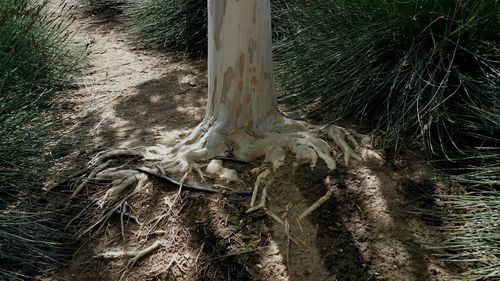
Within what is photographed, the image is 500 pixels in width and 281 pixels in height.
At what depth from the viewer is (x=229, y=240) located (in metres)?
3.10

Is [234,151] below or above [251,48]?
below

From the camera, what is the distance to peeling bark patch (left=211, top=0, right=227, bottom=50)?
3541mm

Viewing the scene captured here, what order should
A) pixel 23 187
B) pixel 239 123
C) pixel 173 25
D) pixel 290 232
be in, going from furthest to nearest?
pixel 173 25
pixel 239 123
pixel 23 187
pixel 290 232

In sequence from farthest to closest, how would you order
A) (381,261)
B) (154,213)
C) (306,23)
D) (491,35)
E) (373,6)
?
(306,23) → (373,6) → (491,35) → (154,213) → (381,261)

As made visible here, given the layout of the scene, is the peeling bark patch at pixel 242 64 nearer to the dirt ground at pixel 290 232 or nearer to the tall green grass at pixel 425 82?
the dirt ground at pixel 290 232

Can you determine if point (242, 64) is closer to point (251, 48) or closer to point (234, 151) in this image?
point (251, 48)

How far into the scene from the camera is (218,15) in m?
3.57

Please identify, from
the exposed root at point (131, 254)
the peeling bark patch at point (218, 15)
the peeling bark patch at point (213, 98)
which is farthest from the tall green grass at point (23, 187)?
the peeling bark patch at point (218, 15)

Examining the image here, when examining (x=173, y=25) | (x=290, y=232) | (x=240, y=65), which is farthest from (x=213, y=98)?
(x=173, y=25)

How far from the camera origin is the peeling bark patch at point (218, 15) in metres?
3.54

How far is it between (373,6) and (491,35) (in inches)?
34.0

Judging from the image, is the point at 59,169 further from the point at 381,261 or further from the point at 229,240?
the point at 381,261

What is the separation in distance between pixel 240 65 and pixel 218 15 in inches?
14.6

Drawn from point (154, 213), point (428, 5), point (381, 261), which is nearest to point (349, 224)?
point (381, 261)
